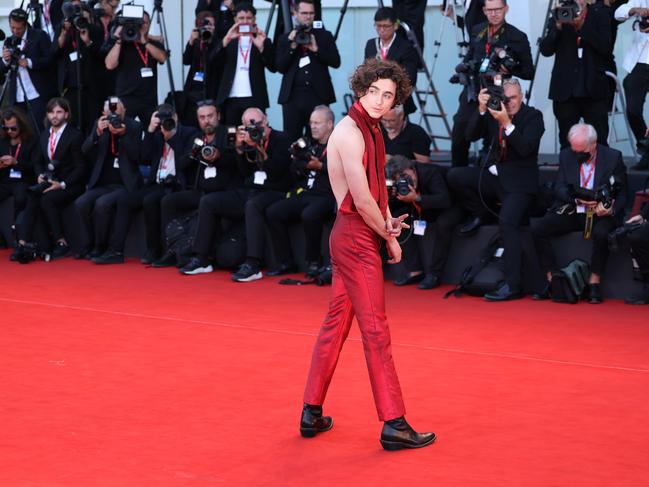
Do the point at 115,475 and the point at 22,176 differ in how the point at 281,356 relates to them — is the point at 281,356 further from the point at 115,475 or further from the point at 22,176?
the point at 22,176

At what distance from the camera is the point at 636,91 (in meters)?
8.53

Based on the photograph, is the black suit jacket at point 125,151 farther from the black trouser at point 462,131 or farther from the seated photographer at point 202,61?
the black trouser at point 462,131

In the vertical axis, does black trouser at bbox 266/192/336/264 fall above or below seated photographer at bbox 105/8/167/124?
below

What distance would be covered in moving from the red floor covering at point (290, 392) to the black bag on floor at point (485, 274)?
18 centimetres

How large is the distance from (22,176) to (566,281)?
540 centimetres

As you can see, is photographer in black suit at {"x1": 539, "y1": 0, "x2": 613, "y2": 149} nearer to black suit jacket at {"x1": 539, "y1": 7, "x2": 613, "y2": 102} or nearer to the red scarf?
black suit jacket at {"x1": 539, "y1": 7, "x2": 613, "y2": 102}

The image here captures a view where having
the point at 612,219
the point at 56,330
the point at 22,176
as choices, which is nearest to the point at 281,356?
the point at 56,330

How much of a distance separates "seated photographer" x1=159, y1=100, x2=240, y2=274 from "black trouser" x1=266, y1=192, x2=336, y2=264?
0.38 metres

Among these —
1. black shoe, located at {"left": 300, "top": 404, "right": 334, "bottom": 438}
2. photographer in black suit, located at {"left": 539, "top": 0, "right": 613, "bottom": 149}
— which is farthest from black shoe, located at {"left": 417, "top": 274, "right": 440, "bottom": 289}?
black shoe, located at {"left": 300, "top": 404, "right": 334, "bottom": 438}

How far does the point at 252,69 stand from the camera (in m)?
9.87

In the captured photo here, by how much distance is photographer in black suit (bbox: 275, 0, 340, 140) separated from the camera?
30.9ft

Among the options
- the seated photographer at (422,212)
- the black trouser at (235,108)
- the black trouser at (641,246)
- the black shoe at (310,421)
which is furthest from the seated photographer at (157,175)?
the black shoe at (310,421)

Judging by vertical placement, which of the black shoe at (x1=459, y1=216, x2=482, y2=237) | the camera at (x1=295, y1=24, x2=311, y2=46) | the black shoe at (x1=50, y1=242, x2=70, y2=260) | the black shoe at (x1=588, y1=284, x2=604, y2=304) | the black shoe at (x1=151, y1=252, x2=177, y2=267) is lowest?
the black shoe at (x1=50, y1=242, x2=70, y2=260)

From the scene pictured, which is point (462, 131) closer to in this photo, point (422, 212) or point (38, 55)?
point (422, 212)
